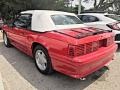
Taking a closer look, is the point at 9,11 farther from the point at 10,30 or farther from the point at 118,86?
the point at 118,86

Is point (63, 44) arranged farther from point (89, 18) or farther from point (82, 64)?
point (89, 18)

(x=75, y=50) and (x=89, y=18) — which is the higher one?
(x=89, y=18)

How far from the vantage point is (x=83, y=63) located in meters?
3.58

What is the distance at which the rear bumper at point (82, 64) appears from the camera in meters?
3.57

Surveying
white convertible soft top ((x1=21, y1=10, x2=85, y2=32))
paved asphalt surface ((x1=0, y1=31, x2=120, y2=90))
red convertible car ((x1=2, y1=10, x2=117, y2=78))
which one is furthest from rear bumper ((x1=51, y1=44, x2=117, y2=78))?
white convertible soft top ((x1=21, y1=10, x2=85, y2=32))

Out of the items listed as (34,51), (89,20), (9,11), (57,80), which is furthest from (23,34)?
(9,11)

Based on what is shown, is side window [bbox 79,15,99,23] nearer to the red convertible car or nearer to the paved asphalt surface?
the red convertible car

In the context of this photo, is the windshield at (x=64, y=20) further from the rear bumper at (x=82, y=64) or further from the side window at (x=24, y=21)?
the rear bumper at (x=82, y=64)

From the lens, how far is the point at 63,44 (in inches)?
148

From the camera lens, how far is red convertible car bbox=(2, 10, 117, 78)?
3.65 m

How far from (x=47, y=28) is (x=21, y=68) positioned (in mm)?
1376

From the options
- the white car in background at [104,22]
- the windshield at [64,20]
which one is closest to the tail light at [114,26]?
the white car in background at [104,22]

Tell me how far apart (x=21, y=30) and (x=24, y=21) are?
310 millimetres

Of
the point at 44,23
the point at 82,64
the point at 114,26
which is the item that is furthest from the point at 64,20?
the point at 114,26
